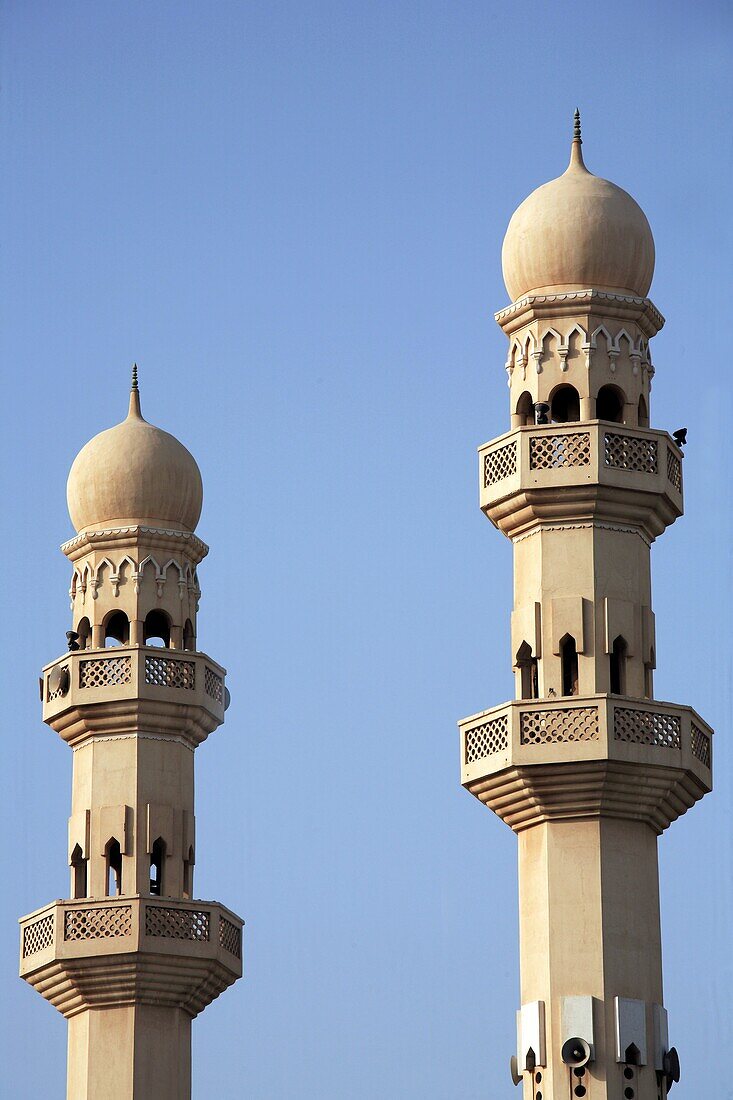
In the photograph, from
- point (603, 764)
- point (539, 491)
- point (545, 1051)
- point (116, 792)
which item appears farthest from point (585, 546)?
point (116, 792)

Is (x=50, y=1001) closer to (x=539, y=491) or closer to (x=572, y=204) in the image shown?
(x=539, y=491)

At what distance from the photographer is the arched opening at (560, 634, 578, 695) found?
101ft

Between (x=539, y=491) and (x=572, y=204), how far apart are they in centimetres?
358

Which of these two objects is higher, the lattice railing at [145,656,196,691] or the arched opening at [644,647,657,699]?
the lattice railing at [145,656,196,691]

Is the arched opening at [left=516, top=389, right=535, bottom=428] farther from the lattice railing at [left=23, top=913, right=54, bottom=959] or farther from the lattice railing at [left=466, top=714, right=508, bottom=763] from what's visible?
the lattice railing at [left=23, top=913, right=54, bottom=959]

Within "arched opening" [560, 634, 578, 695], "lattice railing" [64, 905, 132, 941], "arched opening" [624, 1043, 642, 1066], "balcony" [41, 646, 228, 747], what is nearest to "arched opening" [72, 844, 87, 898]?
"lattice railing" [64, 905, 132, 941]

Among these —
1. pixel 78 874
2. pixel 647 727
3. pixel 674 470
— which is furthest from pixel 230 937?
pixel 674 470

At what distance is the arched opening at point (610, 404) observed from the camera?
3186 cm

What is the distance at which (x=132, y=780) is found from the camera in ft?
117

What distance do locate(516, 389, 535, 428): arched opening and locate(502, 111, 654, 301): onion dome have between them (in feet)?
4.05

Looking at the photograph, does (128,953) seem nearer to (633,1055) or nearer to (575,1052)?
(575,1052)

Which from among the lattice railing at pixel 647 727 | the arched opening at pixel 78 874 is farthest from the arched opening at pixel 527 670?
the arched opening at pixel 78 874

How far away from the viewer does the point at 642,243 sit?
32344 millimetres

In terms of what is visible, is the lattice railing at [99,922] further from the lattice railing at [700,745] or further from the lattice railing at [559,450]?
the lattice railing at [559,450]
